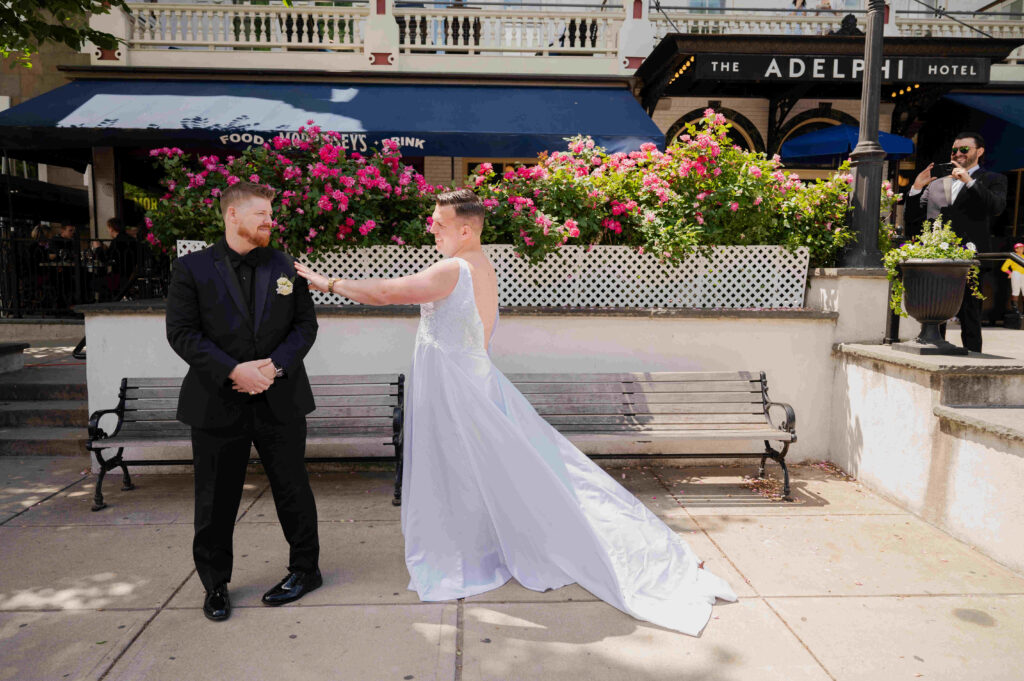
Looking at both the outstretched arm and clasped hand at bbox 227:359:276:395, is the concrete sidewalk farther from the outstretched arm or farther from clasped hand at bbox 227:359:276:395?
the outstretched arm

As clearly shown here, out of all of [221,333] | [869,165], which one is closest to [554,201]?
[869,165]

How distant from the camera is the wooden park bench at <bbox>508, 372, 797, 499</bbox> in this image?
557 centimetres

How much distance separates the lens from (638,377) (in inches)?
227

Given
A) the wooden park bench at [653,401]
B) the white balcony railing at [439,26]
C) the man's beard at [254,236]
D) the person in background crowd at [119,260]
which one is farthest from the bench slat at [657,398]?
the white balcony railing at [439,26]

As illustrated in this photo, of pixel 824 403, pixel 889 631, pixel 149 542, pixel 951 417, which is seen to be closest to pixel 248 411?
pixel 149 542

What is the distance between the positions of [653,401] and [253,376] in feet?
11.5

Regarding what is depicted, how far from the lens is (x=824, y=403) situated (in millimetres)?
6062

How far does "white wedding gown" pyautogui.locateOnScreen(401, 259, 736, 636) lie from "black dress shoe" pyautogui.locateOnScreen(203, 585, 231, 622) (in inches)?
37.3

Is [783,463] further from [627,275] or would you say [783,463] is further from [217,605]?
[217,605]

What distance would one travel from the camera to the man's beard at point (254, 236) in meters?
3.29

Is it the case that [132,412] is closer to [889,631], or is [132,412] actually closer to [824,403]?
[889,631]

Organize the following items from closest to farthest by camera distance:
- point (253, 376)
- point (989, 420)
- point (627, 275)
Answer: point (253, 376) → point (989, 420) → point (627, 275)

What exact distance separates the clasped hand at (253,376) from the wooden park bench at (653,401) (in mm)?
2722

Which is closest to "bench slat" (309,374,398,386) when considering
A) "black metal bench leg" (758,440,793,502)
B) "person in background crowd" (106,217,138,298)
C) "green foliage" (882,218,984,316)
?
"black metal bench leg" (758,440,793,502)
